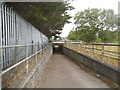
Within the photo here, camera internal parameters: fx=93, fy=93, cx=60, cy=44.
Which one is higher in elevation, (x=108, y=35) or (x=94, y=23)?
(x=94, y=23)

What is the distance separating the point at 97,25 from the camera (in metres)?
13.4

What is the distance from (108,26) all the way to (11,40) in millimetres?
13860

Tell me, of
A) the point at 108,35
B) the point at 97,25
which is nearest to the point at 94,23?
the point at 97,25

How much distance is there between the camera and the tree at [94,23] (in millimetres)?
12969

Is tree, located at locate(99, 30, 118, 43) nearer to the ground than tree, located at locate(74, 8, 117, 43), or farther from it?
nearer to the ground

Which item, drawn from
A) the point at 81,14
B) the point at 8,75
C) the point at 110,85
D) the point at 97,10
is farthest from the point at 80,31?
the point at 8,75

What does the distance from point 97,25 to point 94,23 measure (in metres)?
0.69

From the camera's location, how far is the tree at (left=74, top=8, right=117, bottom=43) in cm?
1297

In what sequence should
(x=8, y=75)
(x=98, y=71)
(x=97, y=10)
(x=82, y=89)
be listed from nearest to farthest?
(x=8, y=75)
(x=82, y=89)
(x=98, y=71)
(x=97, y=10)

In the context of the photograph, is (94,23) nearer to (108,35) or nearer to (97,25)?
(97,25)

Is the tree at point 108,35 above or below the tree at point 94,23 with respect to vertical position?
below

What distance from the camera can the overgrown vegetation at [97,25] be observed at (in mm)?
12984

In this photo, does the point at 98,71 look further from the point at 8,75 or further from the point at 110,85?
the point at 8,75

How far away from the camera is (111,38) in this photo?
13.0 metres
